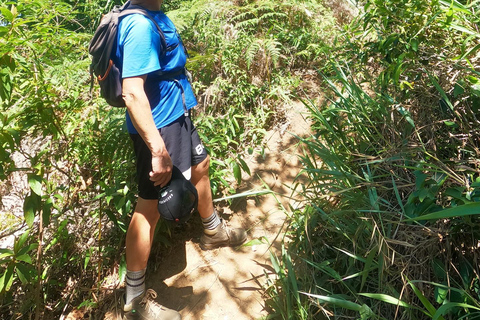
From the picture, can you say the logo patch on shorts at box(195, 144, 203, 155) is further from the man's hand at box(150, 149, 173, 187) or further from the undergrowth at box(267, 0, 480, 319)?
the undergrowth at box(267, 0, 480, 319)

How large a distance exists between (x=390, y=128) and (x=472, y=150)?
446 mm

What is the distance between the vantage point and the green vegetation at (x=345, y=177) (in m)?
Result: 1.95

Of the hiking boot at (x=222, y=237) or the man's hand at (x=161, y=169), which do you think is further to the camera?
the hiking boot at (x=222, y=237)

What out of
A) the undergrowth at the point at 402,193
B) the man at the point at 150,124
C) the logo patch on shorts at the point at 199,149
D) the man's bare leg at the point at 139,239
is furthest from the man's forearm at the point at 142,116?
the undergrowth at the point at 402,193

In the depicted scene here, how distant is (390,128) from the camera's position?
239 cm

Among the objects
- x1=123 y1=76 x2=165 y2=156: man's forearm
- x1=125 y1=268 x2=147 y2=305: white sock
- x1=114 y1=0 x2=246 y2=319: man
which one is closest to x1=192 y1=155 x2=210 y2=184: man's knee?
x1=114 y1=0 x2=246 y2=319: man

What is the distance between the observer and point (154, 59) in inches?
88.4

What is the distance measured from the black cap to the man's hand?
6 centimetres

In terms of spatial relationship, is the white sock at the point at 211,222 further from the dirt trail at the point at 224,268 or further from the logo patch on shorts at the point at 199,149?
the logo patch on shorts at the point at 199,149

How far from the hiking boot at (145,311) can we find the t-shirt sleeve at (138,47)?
1.47m

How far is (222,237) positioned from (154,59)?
1.52 meters

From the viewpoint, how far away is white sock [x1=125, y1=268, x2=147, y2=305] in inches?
103

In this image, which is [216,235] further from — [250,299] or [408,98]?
[408,98]

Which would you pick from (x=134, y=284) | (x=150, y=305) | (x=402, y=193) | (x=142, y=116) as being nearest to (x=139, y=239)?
(x=134, y=284)
